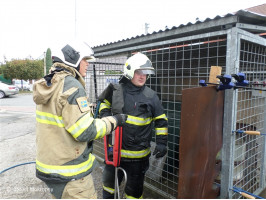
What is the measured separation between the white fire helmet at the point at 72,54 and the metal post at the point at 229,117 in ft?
5.36

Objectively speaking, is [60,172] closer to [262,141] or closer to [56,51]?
[56,51]

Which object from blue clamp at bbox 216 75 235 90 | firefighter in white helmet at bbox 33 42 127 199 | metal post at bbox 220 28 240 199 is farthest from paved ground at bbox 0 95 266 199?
blue clamp at bbox 216 75 235 90

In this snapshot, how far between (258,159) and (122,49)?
3189 mm

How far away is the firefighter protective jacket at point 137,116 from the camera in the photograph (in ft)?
8.30

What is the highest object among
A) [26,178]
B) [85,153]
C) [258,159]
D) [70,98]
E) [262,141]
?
[70,98]

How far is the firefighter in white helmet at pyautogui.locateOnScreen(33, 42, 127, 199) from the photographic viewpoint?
1687 millimetres

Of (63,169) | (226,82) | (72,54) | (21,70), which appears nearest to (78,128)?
(63,169)

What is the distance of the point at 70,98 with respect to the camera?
1.68 metres

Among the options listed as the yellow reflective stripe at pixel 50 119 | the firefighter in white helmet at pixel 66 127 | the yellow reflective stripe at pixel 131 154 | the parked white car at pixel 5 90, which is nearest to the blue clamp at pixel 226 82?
the firefighter in white helmet at pixel 66 127

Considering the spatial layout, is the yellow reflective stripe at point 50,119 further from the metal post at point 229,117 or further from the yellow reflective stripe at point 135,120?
the metal post at point 229,117

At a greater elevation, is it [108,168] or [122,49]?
[122,49]

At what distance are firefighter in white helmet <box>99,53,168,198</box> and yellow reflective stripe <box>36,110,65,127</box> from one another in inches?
33.6

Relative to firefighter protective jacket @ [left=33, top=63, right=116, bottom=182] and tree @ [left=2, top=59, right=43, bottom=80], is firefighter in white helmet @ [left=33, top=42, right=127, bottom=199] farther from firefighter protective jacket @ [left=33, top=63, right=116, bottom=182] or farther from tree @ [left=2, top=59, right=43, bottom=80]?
tree @ [left=2, top=59, right=43, bottom=80]

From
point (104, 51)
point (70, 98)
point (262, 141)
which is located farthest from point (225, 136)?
point (104, 51)
